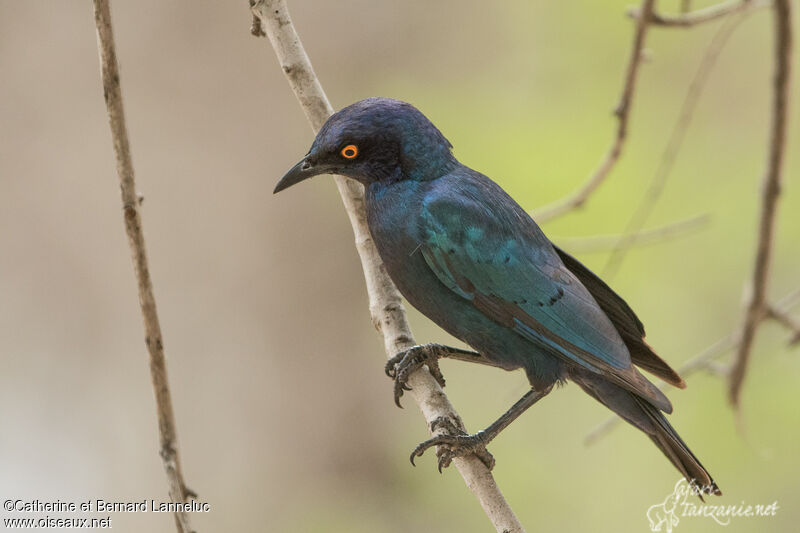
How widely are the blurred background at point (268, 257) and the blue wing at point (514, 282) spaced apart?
289 centimetres

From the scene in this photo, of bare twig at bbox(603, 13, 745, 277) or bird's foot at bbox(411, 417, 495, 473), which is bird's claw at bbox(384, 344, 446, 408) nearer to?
bird's foot at bbox(411, 417, 495, 473)

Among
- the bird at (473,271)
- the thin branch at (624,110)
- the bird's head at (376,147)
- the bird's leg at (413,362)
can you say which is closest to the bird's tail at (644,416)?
the bird at (473,271)

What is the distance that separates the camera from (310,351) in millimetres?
7934

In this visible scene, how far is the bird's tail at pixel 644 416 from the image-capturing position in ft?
13.5

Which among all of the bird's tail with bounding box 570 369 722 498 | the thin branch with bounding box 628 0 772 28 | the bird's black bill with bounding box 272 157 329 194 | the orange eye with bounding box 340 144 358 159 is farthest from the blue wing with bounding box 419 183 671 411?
the thin branch with bounding box 628 0 772 28

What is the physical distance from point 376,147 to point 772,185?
201 centimetres

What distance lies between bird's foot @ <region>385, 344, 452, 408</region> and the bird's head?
77 cm

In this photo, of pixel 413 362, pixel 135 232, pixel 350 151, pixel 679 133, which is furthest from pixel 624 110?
pixel 135 232

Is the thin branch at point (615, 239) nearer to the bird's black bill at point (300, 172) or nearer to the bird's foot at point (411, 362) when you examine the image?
the bird's foot at point (411, 362)

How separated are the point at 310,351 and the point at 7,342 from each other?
8.17 ft

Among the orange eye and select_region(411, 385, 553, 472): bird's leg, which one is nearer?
select_region(411, 385, 553, 472): bird's leg

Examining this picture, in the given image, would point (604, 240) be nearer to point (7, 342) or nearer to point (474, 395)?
point (474, 395)

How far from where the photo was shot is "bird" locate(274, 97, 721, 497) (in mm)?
3967

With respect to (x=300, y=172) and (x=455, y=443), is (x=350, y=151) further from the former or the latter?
(x=455, y=443)
